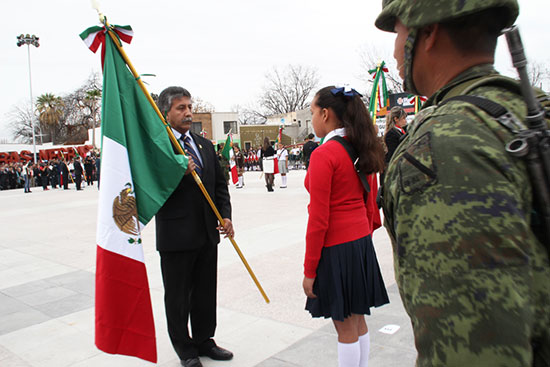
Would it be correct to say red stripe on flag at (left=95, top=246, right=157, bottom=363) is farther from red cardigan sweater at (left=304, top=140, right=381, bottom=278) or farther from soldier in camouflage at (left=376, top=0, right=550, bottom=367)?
soldier in camouflage at (left=376, top=0, right=550, bottom=367)

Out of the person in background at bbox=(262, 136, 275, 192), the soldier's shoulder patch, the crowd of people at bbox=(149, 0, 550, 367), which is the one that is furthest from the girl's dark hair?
the person in background at bbox=(262, 136, 275, 192)

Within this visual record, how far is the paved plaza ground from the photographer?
3398 millimetres

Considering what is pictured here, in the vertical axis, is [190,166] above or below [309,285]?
above

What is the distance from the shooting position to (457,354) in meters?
0.92

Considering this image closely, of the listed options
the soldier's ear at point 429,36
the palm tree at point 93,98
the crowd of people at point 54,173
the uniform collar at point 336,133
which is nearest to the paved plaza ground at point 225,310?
the uniform collar at point 336,133

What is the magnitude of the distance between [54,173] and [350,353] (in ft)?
93.0

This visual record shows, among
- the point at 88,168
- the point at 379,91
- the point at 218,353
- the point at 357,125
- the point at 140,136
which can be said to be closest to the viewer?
the point at 357,125

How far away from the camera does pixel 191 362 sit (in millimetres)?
3178

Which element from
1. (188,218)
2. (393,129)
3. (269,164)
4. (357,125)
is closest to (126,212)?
(188,218)

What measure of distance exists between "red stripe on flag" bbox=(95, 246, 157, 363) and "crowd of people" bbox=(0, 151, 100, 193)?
2190 centimetres

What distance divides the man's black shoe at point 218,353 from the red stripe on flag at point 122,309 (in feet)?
2.02

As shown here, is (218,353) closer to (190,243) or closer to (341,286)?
(190,243)

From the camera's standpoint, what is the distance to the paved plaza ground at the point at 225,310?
3.40m

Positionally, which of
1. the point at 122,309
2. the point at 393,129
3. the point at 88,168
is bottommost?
the point at 122,309
